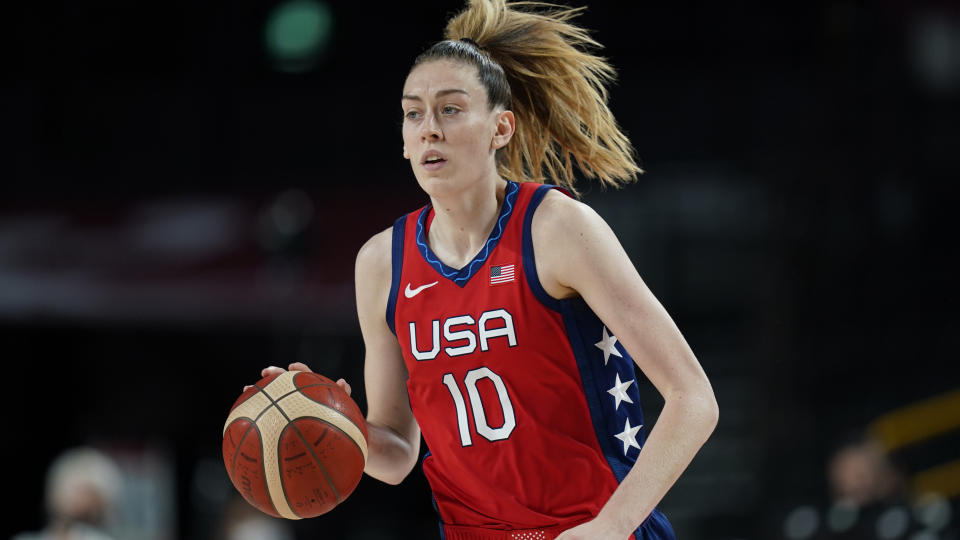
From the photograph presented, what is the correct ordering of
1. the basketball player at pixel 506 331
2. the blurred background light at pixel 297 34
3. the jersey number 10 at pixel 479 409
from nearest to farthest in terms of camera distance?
the basketball player at pixel 506 331 < the jersey number 10 at pixel 479 409 < the blurred background light at pixel 297 34

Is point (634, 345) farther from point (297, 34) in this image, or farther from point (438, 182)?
point (297, 34)

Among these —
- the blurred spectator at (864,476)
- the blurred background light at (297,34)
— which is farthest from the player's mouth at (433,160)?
the blurred background light at (297,34)

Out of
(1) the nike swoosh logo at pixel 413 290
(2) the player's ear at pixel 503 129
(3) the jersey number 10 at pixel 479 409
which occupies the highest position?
(2) the player's ear at pixel 503 129

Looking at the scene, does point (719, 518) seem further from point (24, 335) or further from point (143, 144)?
point (24, 335)

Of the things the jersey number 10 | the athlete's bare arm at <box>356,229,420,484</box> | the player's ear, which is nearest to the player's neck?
the player's ear

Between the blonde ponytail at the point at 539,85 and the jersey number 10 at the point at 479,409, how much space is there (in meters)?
0.71

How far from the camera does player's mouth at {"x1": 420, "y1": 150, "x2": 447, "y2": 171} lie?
3061 millimetres

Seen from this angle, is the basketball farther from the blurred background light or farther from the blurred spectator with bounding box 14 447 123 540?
the blurred background light

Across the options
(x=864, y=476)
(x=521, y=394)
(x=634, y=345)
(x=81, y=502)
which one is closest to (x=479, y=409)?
(x=521, y=394)

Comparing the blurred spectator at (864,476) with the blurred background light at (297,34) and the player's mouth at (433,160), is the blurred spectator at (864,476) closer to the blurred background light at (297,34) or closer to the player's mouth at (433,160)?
the player's mouth at (433,160)

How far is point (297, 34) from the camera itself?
40.2 ft

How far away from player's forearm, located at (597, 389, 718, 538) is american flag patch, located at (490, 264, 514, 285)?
0.55 m

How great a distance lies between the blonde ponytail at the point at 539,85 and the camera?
132 inches

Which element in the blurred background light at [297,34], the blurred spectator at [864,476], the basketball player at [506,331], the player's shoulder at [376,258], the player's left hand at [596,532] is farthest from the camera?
the blurred background light at [297,34]
